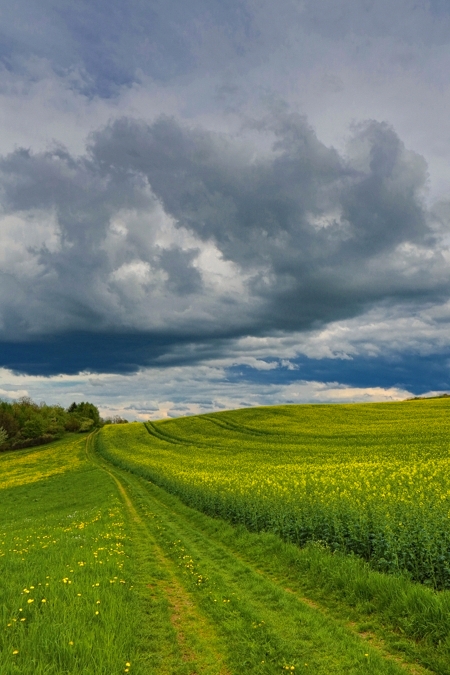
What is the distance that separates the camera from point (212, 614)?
9.98m

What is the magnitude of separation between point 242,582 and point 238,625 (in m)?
3.36

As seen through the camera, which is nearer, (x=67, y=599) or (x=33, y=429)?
(x=67, y=599)

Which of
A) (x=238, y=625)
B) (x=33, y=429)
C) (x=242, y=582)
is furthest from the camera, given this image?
(x=33, y=429)

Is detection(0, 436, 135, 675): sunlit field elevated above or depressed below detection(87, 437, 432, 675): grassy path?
above

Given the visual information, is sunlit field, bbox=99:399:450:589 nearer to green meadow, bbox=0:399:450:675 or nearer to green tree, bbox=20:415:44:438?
green meadow, bbox=0:399:450:675

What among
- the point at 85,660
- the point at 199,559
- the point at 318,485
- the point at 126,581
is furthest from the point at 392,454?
the point at 85,660

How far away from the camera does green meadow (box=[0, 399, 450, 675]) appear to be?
7805 millimetres

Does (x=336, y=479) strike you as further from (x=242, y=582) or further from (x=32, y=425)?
(x=32, y=425)

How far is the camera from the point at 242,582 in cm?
1243

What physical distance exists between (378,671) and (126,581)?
271 inches

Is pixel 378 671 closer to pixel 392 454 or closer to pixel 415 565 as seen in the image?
pixel 415 565

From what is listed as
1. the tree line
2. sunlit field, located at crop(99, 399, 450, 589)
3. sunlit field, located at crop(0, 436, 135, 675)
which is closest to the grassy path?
sunlit field, located at crop(0, 436, 135, 675)

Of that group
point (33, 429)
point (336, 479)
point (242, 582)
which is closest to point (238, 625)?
point (242, 582)

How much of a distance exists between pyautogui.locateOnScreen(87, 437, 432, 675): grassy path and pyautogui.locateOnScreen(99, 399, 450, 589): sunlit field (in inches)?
121
